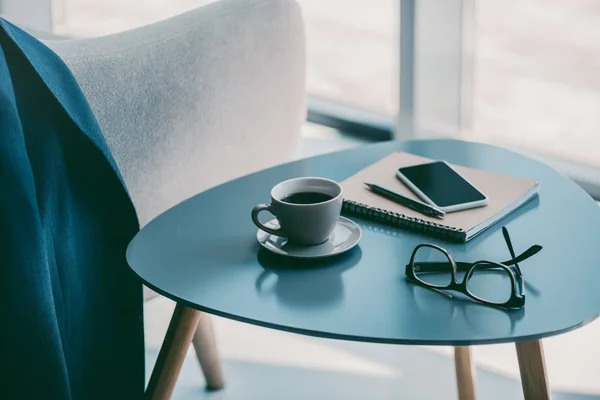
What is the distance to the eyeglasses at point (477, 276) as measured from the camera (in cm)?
97

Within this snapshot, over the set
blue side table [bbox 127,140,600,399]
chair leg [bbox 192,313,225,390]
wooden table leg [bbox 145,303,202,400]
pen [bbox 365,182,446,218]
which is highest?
pen [bbox 365,182,446,218]

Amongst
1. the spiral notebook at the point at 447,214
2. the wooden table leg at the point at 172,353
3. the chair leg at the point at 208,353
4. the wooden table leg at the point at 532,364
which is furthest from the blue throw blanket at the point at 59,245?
the wooden table leg at the point at 532,364

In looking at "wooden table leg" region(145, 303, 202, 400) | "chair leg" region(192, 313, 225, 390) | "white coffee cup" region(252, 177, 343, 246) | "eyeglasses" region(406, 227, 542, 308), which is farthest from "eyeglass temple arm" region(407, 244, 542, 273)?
"chair leg" region(192, 313, 225, 390)

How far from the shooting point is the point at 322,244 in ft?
3.58

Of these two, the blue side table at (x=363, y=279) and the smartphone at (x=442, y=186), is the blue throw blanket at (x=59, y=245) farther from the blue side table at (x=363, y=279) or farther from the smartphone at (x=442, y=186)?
the smartphone at (x=442, y=186)

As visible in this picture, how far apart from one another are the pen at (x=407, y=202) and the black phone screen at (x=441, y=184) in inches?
0.8

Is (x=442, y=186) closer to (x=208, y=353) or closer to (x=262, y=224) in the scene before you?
(x=262, y=224)

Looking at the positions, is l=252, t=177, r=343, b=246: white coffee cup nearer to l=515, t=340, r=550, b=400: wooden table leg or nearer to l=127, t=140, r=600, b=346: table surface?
l=127, t=140, r=600, b=346: table surface

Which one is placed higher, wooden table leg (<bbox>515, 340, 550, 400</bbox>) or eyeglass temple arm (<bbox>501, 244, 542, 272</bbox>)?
eyeglass temple arm (<bbox>501, 244, 542, 272</bbox>)

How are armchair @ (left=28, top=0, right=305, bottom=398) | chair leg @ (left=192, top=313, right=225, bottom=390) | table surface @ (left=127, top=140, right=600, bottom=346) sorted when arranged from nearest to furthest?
table surface @ (left=127, top=140, right=600, bottom=346)
armchair @ (left=28, top=0, right=305, bottom=398)
chair leg @ (left=192, top=313, right=225, bottom=390)

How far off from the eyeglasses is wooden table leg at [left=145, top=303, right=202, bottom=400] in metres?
0.34

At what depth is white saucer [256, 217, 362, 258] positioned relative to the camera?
1.07 metres

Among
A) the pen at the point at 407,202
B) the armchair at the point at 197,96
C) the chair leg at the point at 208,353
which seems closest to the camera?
the pen at the point at 407,202

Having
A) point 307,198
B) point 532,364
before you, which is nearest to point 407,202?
point 307,198
